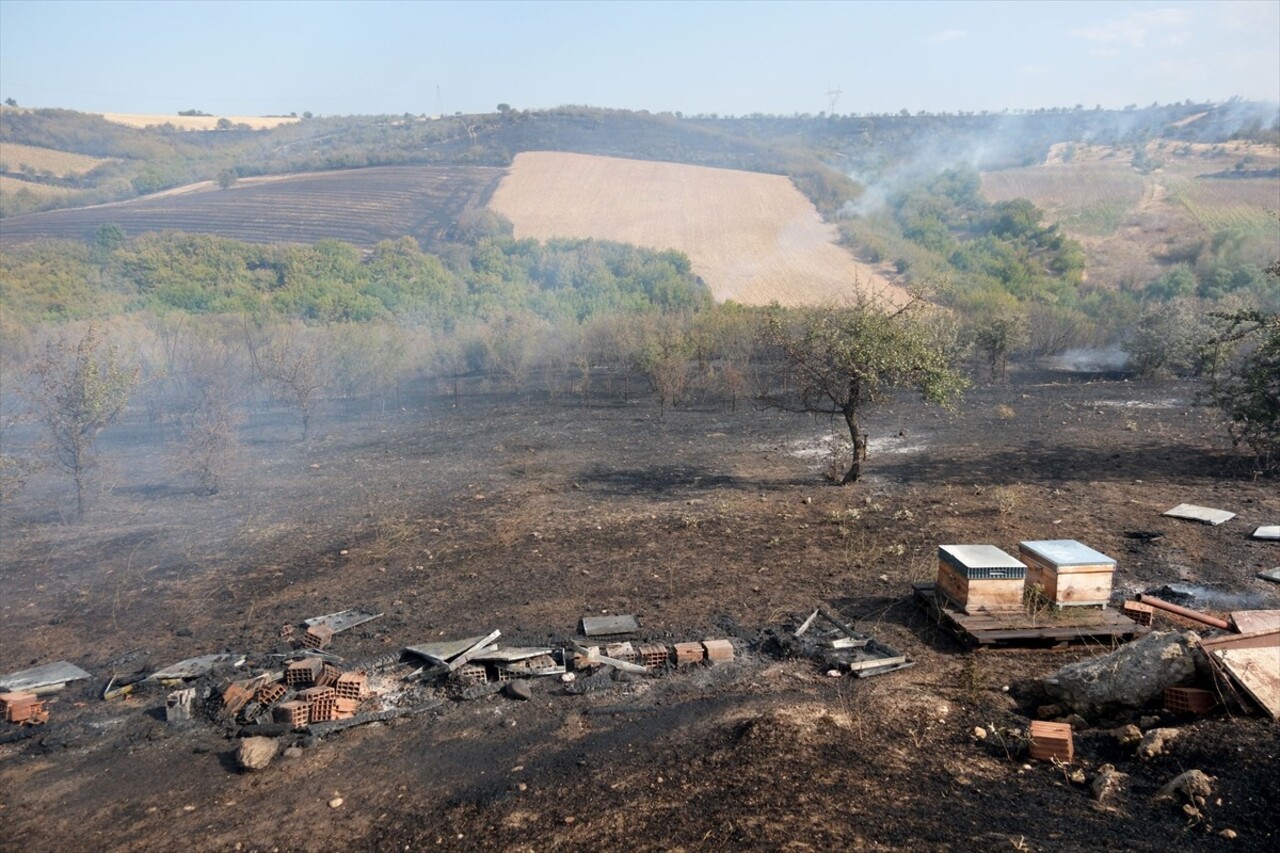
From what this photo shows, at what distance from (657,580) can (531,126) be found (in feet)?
301

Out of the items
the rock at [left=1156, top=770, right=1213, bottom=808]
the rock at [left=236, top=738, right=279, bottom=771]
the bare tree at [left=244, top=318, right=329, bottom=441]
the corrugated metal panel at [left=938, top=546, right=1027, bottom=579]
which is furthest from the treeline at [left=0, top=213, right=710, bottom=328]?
the rock at [left=1156, top=770, right=1213, bottom=808]

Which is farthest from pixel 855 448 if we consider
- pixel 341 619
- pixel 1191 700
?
pixel 341 619

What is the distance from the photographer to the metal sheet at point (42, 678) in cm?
793

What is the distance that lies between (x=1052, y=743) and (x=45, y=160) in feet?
312

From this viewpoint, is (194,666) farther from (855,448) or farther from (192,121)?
(192,121)

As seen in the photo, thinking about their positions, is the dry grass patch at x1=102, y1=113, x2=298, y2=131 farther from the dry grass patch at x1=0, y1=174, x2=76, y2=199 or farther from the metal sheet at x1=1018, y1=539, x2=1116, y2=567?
the metal sheet at x1=1018, y1=539, x2=1116, y2=567

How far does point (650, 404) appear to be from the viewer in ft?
88.0

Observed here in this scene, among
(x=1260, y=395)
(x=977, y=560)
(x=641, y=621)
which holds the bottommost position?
(x=641, y=621)

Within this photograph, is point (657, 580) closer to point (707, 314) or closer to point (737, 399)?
point (737, 399)

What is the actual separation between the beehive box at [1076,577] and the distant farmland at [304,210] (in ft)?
177

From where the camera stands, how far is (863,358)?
1348 cm

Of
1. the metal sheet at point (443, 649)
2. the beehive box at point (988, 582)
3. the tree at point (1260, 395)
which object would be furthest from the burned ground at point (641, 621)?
the tree at point (1260, 395)

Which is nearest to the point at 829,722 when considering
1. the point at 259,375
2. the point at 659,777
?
the point at 659,777

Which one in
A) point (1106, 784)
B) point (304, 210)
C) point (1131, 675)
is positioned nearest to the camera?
point (1106, 784)
